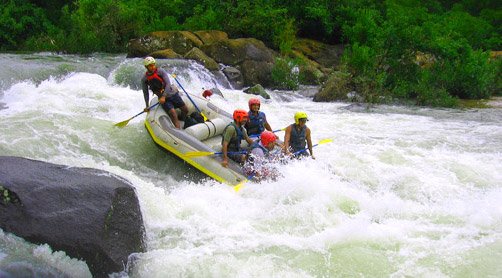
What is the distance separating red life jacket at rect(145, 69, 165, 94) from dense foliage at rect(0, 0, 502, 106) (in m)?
6.93

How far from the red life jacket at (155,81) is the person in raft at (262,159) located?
7.23ft

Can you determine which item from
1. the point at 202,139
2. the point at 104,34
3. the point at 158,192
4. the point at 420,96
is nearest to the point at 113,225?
the point at 158,192

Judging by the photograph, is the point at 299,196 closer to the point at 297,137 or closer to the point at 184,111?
the point at 297,137

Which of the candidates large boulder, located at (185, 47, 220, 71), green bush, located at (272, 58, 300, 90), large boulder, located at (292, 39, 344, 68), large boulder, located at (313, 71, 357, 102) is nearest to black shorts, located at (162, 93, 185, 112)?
large boulder, located at (185, 47, 220, 71)

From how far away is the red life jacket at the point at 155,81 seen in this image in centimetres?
848

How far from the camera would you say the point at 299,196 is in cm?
631

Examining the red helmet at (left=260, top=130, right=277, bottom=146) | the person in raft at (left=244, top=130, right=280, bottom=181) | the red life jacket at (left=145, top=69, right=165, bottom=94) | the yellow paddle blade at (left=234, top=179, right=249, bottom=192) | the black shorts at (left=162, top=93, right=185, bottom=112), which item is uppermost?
the red life jacket at (left=145, top=69, right=165, bottom=94)

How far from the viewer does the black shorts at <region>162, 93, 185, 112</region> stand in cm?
829

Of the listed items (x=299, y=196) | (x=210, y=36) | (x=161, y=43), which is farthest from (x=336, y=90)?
(x=299, y=196)

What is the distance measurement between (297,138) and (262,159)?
2.30 ft

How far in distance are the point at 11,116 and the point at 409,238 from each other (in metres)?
6.28

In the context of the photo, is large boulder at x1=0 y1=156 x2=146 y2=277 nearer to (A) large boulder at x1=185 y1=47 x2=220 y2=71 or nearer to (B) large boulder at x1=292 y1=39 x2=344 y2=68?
(A) large boulder at x1=185 y1=47 x2=220 y2=71

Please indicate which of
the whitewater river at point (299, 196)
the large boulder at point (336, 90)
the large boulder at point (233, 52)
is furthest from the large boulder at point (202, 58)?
the whitewater river at point (299, 196)

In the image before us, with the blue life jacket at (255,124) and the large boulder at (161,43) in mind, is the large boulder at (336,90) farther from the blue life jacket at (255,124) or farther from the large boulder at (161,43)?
the blue life jacket at (255,124)
